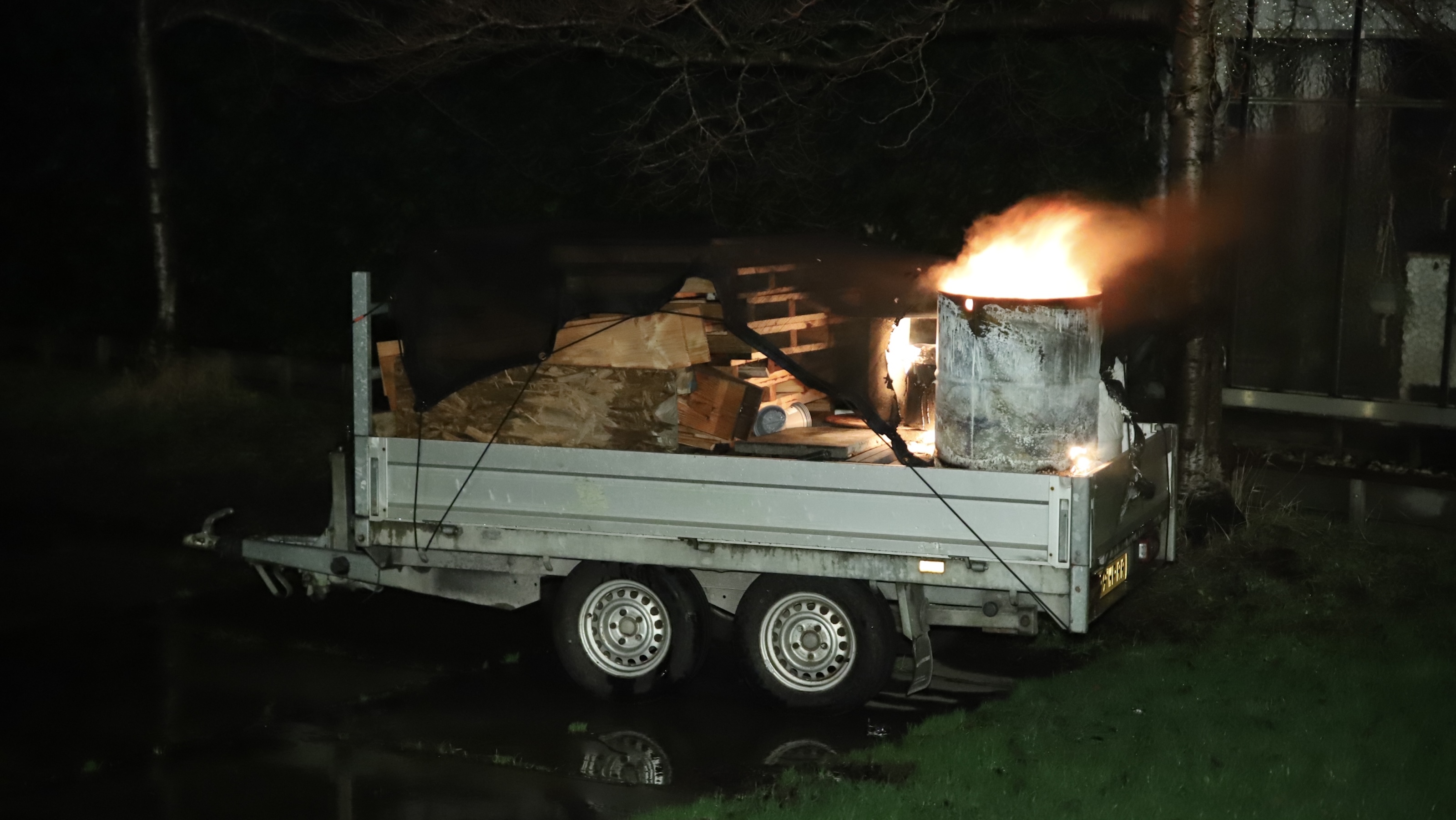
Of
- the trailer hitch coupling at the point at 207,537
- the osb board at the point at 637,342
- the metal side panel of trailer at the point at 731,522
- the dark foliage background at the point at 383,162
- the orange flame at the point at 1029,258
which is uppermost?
the dark foliage background at the point at 383,162

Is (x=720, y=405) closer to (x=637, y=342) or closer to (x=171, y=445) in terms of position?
(x=637, y=342)

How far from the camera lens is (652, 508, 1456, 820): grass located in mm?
7363

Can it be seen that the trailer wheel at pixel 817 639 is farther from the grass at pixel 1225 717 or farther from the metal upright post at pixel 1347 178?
the metal upright post at pixel 1347 178

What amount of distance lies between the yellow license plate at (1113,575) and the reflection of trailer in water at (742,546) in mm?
23

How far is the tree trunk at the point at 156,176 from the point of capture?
21.0 m

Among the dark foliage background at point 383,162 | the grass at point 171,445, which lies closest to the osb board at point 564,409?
the dark foliage background at point 383,162

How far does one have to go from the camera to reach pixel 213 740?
8.83 m

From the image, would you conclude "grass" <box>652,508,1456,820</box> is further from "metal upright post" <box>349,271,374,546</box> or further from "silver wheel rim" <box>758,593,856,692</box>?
"metal upright post" <box>349,271,374,546</box>

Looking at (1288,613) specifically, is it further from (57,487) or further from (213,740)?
A: (57,487)

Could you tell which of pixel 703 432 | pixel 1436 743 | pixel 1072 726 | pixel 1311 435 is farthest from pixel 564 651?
pixel 1311 435

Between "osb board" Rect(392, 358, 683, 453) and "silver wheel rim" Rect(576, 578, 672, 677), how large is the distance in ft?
2.78

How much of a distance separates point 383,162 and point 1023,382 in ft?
66.1

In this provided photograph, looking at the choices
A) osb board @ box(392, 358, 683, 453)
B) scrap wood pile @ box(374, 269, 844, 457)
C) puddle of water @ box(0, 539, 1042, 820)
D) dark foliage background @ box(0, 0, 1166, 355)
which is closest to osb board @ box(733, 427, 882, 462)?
scrap wood pile @ box(374, 269, 844, 457)

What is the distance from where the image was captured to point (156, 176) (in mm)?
21297
